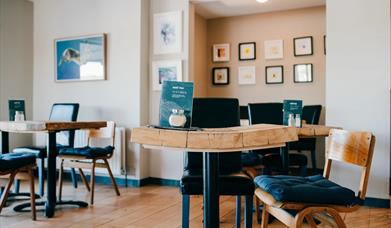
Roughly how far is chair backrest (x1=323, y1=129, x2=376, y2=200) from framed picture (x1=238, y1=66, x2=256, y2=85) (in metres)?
2.99

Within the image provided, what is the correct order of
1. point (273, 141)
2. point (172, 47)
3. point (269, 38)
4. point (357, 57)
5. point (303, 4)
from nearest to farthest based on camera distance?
point (273, 141)
point (357, 57)
point (172, 47)
point (303, 4)
point (269, 38)

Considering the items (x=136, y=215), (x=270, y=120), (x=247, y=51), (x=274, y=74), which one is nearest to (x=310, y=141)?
(x=270, y=120)

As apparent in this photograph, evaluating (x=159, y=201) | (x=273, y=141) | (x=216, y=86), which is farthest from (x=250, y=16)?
(x=273, y=141)

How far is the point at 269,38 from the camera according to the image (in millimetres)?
4883

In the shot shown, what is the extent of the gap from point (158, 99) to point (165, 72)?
33 cm

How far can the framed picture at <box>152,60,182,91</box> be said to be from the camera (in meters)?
4.08

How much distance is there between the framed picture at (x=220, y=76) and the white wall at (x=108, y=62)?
1.33 metres

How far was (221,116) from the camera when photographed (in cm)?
217

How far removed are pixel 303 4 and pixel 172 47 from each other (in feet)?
5.92

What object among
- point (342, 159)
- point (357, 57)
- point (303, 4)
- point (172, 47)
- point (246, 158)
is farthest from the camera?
point (303, 4)

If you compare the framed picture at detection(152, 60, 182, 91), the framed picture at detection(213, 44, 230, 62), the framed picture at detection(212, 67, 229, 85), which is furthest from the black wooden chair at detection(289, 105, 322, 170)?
the framed picture at detection(152, 60, 182, 91)

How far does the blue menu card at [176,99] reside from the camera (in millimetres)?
1507

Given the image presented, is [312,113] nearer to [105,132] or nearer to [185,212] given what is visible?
[105,132]

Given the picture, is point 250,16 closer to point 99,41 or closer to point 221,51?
point 221,51
